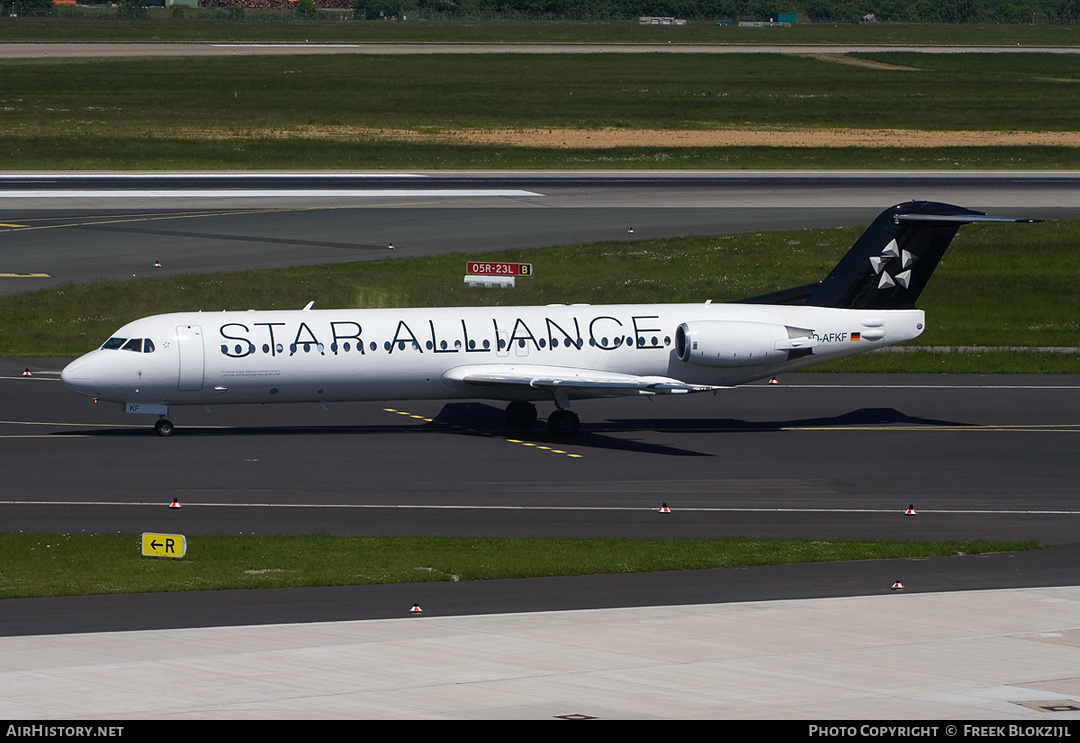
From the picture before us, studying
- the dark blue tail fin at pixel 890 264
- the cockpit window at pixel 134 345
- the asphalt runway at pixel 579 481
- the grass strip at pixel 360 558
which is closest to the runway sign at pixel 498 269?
the asphalt runway at pixel 579 481

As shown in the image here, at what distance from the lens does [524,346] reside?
141ft

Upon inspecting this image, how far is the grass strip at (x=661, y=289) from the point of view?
5562 centimetres

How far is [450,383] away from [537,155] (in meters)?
61.6

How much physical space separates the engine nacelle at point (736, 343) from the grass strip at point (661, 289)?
10.6 meters

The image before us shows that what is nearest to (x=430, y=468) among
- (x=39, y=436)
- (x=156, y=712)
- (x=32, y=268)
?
(x=39, y=436)

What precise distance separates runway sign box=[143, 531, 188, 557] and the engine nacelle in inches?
724

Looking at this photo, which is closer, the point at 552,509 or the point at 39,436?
the point at 552,509

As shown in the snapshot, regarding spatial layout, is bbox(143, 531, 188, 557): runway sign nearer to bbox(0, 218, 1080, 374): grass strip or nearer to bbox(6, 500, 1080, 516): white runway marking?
bbox(6, 500, 1080, 516): white runway marking

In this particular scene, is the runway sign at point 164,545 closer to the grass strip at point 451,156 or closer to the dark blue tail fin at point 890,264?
the dark blue tail fin at point 890,264

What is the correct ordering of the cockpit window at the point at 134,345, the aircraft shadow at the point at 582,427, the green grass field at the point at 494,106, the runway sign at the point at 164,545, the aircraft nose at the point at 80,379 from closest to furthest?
1. the runway sign at the point at 164,545
2. the aircraft nose at the point at 80,379
3. the cockpit window at the point at 134,345
4. the aircraft shadow at the point at 582,427
5. the green grass field at the point at 494,106

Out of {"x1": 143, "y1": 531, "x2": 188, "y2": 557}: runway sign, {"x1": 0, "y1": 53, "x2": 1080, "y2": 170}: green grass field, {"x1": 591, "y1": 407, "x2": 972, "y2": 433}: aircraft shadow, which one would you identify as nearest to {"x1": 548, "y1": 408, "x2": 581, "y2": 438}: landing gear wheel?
{"x1": 591, "y1": 407, "x2": 972, "y2": 433}: aircraft shadow
